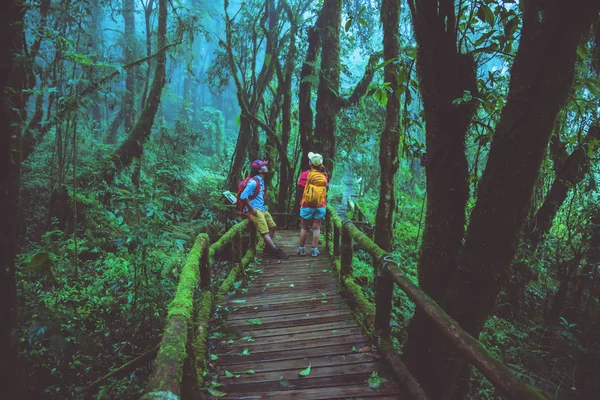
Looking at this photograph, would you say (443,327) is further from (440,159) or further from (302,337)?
(302,337)

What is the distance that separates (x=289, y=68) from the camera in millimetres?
11633

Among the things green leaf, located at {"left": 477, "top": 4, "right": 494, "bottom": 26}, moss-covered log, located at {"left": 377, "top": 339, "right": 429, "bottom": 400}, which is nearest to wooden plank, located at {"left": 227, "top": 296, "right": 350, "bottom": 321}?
moss-covered log, located at {"left": 377, "top": 339, "right": 429, "bottom": 400}

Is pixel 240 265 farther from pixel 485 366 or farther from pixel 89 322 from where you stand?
pixel 485 366

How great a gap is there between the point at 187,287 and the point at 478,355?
226 cm

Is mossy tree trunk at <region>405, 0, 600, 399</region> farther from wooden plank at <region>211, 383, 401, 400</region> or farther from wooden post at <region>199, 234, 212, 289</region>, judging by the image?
wooden post at <region>199, 234, 212, 289</region>

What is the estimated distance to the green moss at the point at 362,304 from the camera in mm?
A: 3934

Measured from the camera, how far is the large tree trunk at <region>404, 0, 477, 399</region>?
303 centimetres

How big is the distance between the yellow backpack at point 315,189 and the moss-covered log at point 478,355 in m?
4.00

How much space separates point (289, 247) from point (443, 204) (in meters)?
5.68

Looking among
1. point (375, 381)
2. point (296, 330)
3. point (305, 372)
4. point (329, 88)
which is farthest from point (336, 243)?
point (329, 88)

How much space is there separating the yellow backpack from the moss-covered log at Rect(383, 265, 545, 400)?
400 cm

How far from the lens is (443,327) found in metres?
2.34

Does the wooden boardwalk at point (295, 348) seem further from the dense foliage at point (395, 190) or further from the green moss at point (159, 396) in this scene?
the green moss at point (159, 396)

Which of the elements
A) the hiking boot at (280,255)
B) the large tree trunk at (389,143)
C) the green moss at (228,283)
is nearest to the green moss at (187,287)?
the green moss at (228,283)
